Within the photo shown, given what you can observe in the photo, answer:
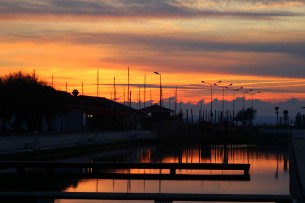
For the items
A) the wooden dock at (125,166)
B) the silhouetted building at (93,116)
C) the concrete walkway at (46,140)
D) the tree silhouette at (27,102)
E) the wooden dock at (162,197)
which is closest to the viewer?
the wooden dock at (162,197)

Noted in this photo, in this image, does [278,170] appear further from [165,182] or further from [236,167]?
[165,182]

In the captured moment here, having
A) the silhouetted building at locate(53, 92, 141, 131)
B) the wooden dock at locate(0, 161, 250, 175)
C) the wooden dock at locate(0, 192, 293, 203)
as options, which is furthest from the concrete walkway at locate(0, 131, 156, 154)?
the wooden dock at locate(0, 192, 293, 203)

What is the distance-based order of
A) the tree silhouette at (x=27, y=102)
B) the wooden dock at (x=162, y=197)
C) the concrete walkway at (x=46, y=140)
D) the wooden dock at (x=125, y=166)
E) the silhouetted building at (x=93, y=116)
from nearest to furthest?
the wooden dock at (x=162, y=197)
the wooden dock at (x=125, y=166)
the concrete walkway at (x=46, y=140)
the tree silhouette at (x=27, y=102)
the silhouetted building at (x=93, y=116)

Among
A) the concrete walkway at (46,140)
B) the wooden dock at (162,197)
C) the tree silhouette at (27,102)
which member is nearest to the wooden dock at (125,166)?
the concrete walkway at (46,140)

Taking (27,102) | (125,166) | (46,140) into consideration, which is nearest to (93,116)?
(27,102)

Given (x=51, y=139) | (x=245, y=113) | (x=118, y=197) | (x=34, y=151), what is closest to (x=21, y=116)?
(x=51, y=139)

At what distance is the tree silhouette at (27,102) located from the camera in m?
61.9

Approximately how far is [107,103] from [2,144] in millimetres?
49355

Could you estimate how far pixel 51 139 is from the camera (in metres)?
49.4

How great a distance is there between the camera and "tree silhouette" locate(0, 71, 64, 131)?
6188cm

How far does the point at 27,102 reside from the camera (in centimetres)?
6228

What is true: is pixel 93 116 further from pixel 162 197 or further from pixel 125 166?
pixel 162 197

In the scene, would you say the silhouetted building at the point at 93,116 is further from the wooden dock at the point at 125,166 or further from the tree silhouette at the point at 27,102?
the wooden dock at the point at 125,166

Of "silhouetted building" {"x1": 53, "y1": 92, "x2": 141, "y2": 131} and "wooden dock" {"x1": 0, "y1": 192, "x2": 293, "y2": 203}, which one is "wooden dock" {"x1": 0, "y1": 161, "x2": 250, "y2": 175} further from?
"silhouetted building" {"x1": 53, "y1": 92, "x2": 141, "y2": 131}
